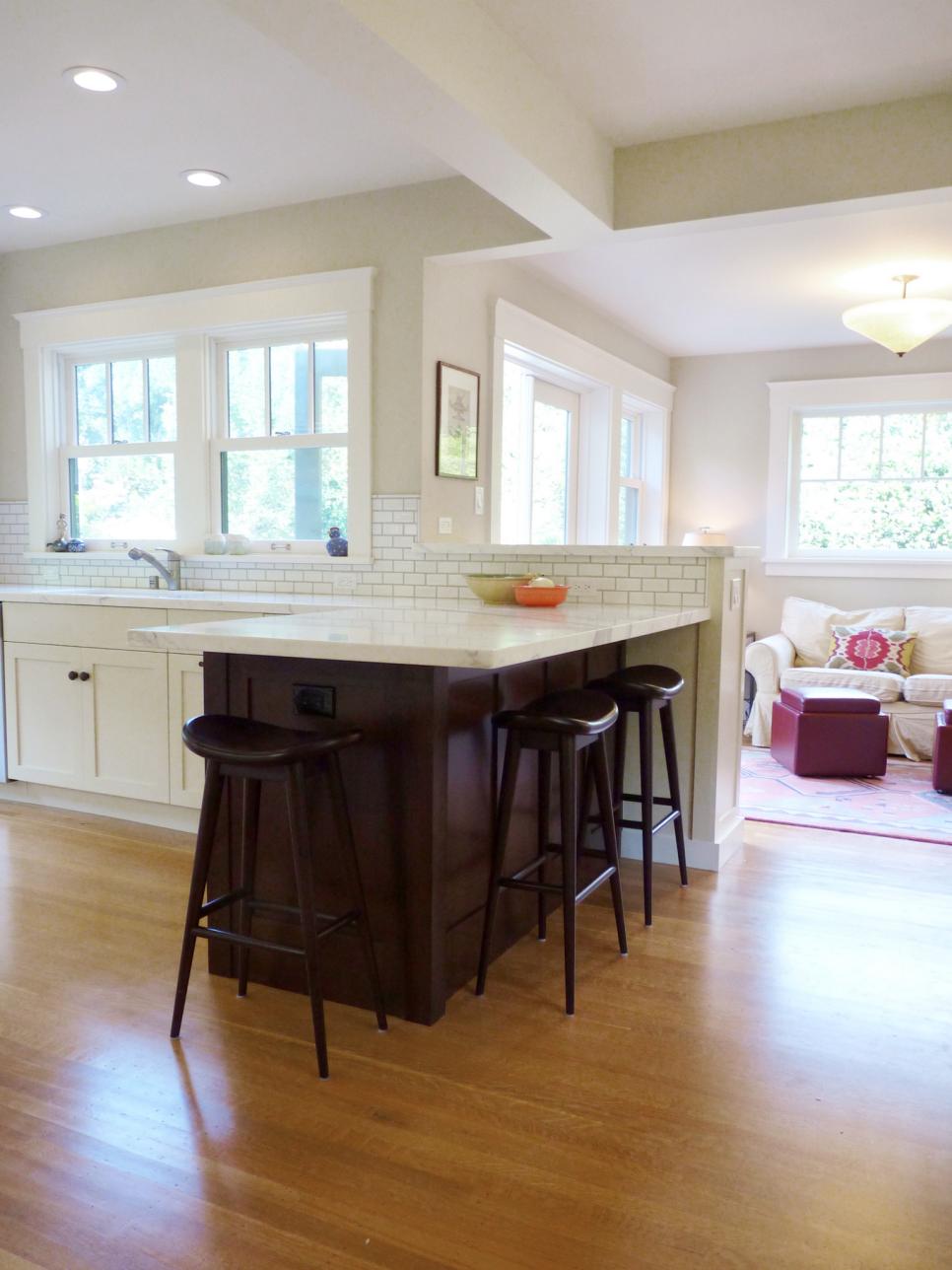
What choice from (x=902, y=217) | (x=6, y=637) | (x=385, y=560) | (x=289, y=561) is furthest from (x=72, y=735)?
(x=902, y=217)

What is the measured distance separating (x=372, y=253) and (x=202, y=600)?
5.25ft

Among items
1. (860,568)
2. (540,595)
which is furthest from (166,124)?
(860,568)

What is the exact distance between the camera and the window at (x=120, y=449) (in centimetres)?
462

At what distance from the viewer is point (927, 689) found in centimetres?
546

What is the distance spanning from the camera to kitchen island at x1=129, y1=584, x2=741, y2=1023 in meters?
2.12

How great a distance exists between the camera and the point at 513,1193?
65.3 inches

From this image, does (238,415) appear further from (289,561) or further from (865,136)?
(865,136)

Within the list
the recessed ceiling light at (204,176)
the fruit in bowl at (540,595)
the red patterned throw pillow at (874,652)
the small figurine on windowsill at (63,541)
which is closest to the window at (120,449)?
the small figurine on windowsill at (63,541)

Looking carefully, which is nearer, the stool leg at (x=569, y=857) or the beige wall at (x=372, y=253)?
the stool leg at (x=569, y=857)

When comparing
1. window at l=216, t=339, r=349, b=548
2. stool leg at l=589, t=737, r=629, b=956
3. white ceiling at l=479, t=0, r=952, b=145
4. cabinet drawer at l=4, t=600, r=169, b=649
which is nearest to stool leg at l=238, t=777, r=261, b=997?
stool leg at l=589, t=737, r=629, b=956

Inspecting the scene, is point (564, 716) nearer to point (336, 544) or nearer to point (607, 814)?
point (607, 814)

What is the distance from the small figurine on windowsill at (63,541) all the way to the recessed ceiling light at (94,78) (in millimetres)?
2279

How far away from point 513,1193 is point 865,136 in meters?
3.25

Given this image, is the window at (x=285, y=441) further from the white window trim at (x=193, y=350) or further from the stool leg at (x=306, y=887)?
the stool leg at (x=306, y=887)
